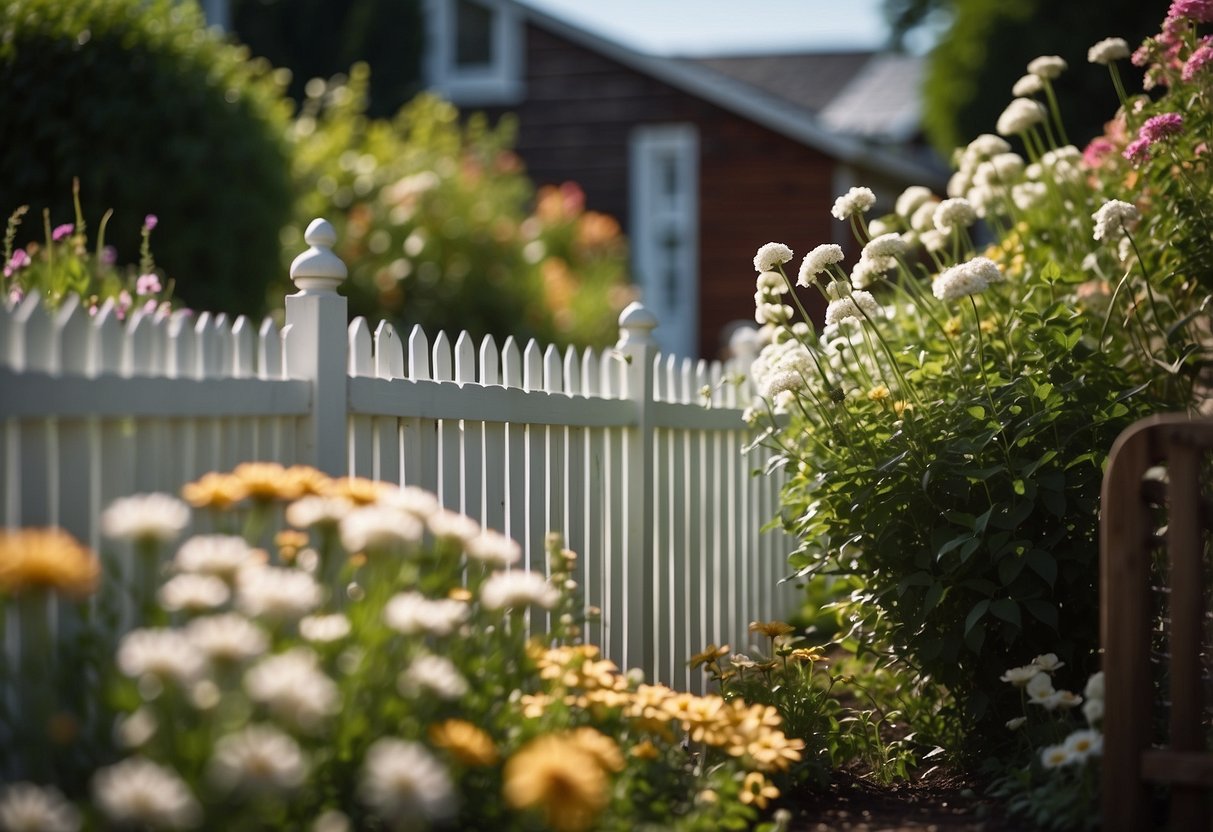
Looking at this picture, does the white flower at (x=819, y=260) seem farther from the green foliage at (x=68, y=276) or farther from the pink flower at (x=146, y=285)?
the pink flower at (x=146, y=285)

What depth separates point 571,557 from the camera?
257 cm

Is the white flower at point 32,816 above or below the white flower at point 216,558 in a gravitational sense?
below

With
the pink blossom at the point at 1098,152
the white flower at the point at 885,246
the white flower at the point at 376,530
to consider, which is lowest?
the white flower at the point at 376,530

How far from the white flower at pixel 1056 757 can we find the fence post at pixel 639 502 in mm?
1284

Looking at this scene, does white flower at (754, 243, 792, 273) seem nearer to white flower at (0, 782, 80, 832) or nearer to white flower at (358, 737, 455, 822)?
white flower at (358, 737, 455, 822)

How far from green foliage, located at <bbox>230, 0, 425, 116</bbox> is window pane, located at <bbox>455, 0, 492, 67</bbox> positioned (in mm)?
582

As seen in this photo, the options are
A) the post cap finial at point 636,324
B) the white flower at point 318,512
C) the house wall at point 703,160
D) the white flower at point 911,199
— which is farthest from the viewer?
the house wall at point 703,160

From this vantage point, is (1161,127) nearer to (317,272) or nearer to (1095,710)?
(1095,710)

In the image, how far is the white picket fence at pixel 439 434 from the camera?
6.88ft

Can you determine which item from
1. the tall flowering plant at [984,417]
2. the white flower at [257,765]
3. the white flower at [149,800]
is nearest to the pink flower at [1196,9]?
the tall flowering plant at [984,417]

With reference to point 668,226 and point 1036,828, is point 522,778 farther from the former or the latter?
point 668,226

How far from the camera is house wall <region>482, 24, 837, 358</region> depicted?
42.2ft

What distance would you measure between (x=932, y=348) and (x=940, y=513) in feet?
2.10

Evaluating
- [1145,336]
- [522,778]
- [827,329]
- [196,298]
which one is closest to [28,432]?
[522,778]
